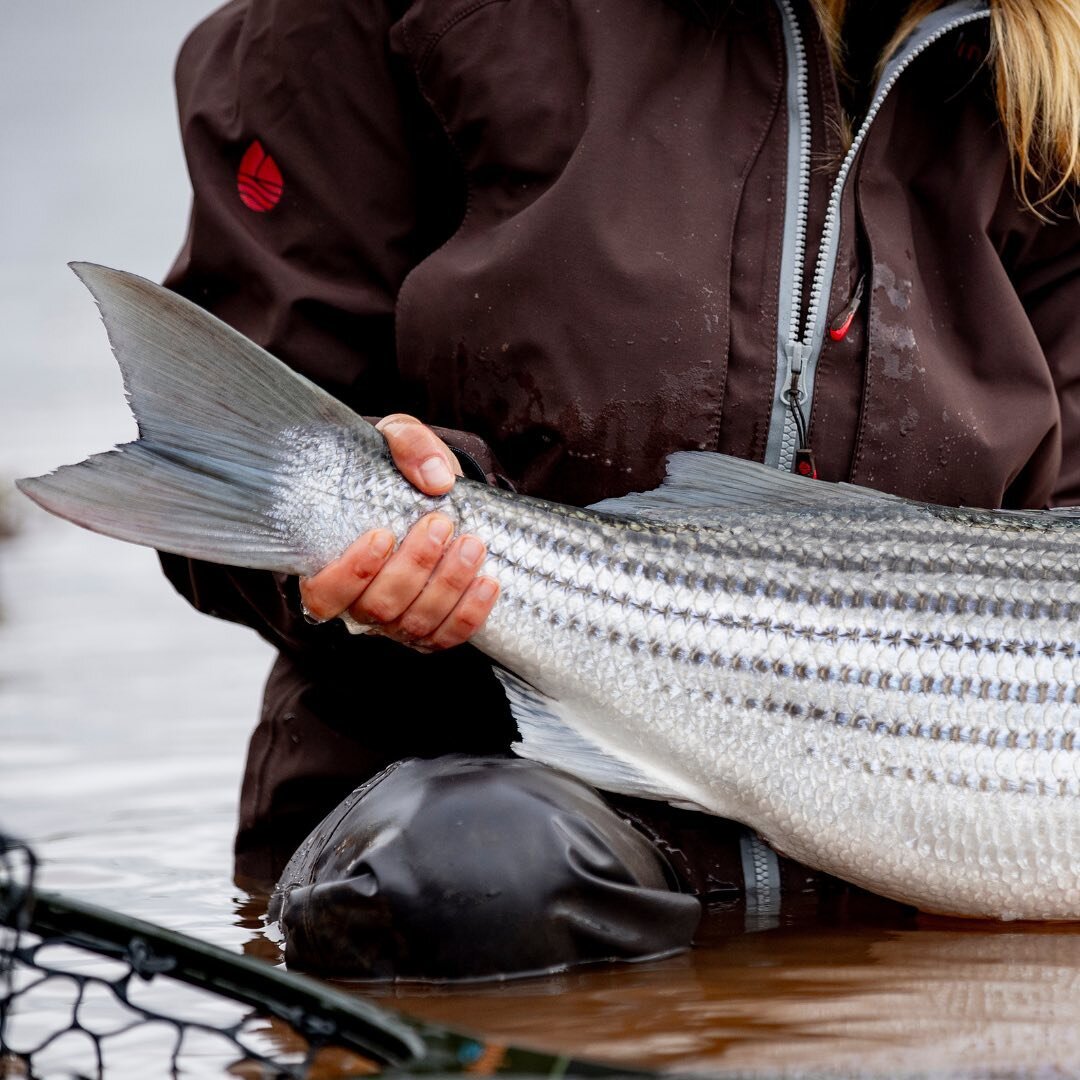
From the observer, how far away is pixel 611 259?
9.36 ft

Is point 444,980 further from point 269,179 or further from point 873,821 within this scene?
point 269,179

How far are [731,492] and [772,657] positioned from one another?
12.3 inches

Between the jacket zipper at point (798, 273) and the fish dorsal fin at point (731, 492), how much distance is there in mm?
149

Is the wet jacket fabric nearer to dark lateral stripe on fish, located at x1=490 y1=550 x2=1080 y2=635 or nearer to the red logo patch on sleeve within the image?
the red logo patch on sleeve

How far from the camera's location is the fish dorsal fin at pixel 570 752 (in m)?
2.62

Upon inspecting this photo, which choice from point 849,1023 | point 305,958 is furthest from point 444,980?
point 849,1023

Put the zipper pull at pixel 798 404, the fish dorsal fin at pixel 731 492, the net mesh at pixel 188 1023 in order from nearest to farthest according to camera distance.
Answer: the net mesh at pixel 188 1023
the fish dorsal fin at pixel 731 492
the zipper pull at pixel 798 404

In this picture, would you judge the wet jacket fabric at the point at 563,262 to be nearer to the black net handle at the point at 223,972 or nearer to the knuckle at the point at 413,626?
the knuckle at the point at 413,626

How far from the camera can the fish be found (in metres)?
2.50

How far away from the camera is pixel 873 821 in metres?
2.57

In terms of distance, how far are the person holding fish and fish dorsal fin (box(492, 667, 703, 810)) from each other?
7 cm

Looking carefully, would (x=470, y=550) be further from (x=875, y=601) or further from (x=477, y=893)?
(x=875, y=601)

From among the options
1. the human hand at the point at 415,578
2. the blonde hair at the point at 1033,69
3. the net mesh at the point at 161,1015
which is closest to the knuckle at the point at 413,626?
the human hand at the point at 415,578


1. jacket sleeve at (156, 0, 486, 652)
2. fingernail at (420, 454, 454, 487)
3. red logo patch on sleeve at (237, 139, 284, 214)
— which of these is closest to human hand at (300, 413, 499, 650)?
fingernail at (420, 454, 454, 487)
